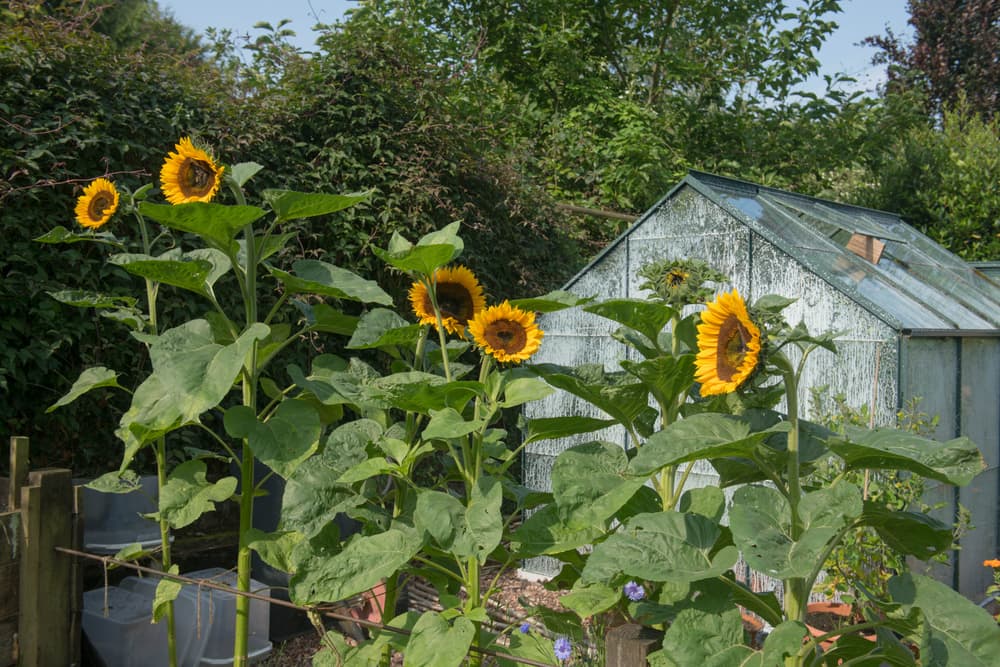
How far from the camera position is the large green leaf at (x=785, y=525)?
1.13m

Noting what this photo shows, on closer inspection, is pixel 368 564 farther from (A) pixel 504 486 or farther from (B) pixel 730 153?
(B) pixel 730 153

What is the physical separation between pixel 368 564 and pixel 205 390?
1.37 ft

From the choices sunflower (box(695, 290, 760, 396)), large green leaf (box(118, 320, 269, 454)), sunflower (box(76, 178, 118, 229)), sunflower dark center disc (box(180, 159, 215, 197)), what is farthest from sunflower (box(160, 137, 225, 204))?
sunflower (box(695, 290, 760, 396))

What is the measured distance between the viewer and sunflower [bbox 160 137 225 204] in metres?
1.68

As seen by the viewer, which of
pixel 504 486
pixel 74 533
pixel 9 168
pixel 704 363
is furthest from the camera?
pixel 9 168

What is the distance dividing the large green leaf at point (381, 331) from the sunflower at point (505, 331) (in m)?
0.16

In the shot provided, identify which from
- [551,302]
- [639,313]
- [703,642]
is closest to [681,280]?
[639,313]

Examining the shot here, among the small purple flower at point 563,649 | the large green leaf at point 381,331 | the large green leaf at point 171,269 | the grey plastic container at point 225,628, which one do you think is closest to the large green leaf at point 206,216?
the large green leaf at point 171,269

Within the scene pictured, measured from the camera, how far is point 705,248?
379 centimetres

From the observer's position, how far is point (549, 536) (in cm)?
148

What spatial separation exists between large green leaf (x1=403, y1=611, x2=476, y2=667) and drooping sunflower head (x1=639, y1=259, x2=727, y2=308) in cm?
72

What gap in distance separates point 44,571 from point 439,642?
3.77 ft

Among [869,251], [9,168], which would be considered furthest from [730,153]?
[9,168]

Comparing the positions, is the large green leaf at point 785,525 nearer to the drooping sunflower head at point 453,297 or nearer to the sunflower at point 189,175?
the drooping sunflower head at point 453,297
